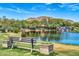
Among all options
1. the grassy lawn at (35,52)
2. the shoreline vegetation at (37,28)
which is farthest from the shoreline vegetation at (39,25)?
the grassy lawn at (35,52)

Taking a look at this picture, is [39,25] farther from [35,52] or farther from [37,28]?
[35,52]

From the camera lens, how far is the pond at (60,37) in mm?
2129

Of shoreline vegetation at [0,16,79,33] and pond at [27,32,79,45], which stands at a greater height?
shoreline vegetation at [0,16,79,33]

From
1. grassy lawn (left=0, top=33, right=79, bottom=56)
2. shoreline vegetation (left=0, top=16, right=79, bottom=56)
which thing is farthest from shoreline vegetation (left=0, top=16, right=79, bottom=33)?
grassy lawn (left=0, top=33, right=79, bottom=56)

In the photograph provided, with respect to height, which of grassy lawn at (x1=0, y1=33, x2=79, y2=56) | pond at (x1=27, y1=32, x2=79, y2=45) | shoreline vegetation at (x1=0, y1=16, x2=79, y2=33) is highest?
shoreline vegetation at (x1=0, y1=16, x2=79, y2=33)

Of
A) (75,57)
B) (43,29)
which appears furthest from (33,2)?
(75,57)

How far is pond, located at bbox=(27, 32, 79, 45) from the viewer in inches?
83.8

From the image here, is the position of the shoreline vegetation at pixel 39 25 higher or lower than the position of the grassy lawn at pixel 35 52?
higher

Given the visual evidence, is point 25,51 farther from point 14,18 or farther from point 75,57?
point 75,57

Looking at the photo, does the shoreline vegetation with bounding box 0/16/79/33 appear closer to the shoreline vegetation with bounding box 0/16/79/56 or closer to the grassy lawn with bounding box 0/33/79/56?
the shoreline vegetation with bounding box 0/16/79/56

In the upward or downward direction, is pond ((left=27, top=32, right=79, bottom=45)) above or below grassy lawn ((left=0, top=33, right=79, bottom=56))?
above

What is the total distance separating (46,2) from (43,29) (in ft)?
0.85

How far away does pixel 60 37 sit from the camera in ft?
7.08

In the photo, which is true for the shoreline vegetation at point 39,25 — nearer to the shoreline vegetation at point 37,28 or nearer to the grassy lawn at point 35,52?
the shoreline vegetation at point 37,28
